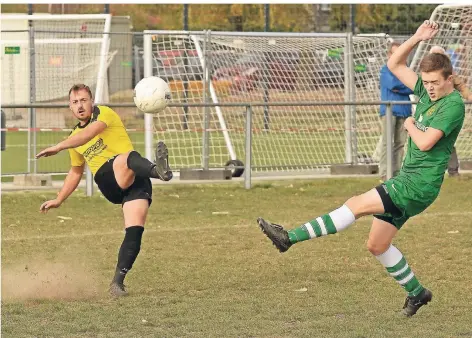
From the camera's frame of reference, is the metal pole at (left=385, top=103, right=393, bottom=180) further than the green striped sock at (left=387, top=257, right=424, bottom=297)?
Yes

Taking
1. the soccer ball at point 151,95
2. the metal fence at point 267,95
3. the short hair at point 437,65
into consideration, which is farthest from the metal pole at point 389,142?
the short hair at point 437,65

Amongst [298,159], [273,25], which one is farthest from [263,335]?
[273,25]

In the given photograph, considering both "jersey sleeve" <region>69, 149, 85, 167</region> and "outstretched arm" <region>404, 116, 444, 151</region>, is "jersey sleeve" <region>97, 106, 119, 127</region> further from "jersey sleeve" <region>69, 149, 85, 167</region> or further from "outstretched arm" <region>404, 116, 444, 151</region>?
"outstretched arm" <region>404, 116, 444, 151</region>

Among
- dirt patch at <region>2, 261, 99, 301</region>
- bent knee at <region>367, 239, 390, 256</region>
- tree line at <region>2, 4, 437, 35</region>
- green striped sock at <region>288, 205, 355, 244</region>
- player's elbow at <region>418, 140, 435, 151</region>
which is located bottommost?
dirt patch at <region>2, 261, 99, 301</region>

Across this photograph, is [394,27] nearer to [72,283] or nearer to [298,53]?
[298,53]

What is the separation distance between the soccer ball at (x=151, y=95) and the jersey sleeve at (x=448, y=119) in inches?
115

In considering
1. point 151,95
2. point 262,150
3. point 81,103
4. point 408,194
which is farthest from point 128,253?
point 262,150

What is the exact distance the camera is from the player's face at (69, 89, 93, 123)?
8793 millimetres

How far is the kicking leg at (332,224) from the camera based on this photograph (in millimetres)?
7406

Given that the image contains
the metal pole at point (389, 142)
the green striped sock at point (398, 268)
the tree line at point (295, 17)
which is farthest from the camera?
the tree line at point (295, 17)

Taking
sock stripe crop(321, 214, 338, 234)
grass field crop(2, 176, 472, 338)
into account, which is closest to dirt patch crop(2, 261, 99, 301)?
grass field crop(2, 176, 472, 338)

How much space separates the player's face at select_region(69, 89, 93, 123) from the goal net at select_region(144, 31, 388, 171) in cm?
922

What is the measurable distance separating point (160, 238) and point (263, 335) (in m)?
4.77

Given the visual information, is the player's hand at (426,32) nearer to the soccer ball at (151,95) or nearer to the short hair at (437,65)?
the short hair at (437,65)
